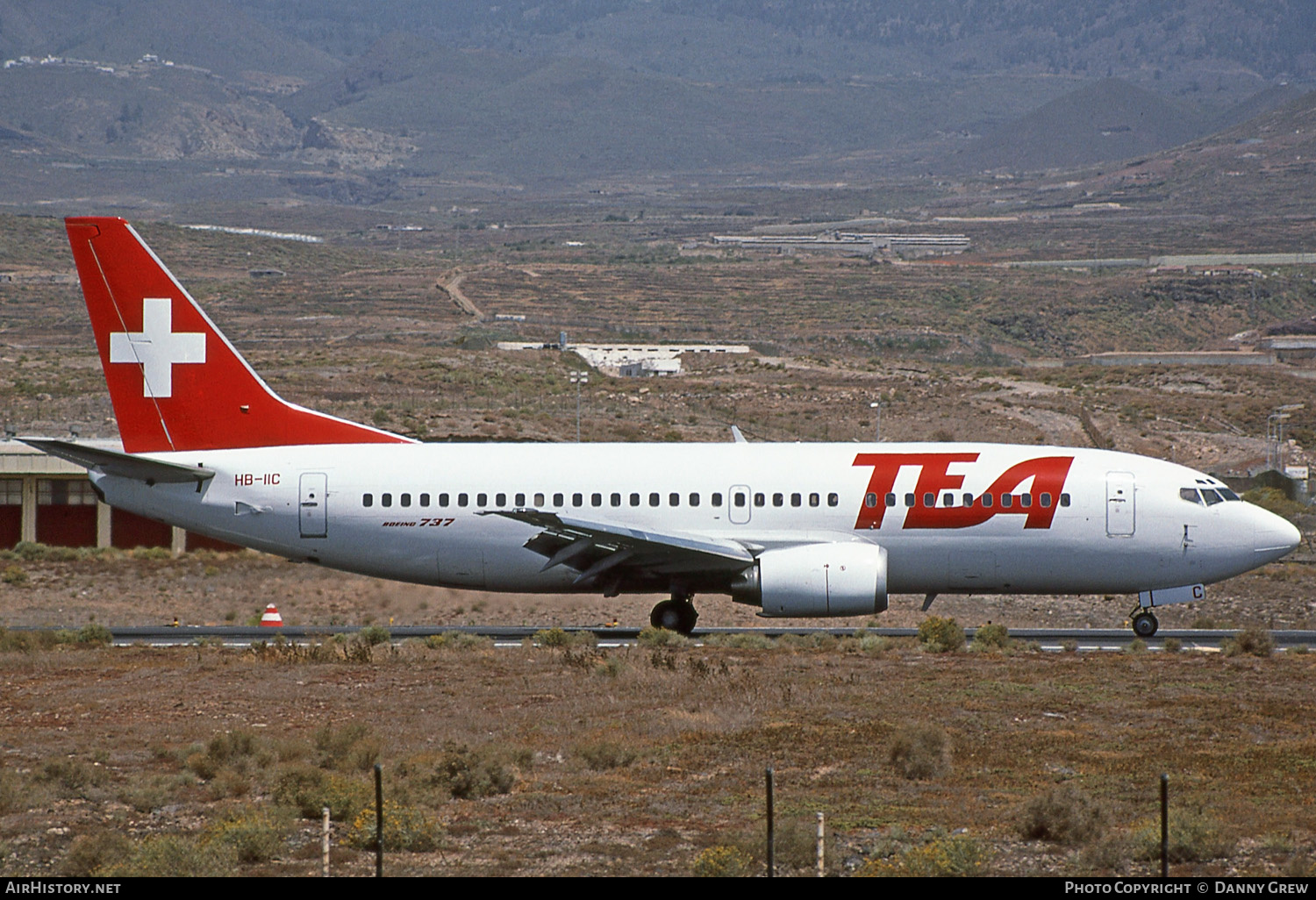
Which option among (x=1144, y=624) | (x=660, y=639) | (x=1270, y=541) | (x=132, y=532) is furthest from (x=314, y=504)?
(x=132, y=532)

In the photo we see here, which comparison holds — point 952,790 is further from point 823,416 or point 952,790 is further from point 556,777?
point 823,416

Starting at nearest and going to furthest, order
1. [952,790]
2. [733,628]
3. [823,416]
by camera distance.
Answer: [952,790], [733,628], [823,416]

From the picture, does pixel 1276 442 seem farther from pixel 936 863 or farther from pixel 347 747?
pixel 936 863

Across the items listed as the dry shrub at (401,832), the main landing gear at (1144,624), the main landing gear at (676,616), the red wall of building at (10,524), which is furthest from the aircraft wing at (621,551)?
the red wall of building at (10,524)

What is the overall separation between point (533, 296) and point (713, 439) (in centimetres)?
9666

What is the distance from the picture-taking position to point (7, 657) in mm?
30188

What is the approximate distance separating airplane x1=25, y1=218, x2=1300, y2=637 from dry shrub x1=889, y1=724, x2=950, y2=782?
934 centimetres

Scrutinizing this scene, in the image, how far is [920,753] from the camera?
20625 mm

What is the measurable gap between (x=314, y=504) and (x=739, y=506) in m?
8.31

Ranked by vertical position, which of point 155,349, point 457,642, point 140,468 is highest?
point 155,349

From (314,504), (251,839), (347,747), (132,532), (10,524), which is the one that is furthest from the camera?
(10,524)

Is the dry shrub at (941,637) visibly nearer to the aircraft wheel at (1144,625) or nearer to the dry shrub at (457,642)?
the aircraft wheel at (1144,625)

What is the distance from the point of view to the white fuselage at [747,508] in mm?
31375

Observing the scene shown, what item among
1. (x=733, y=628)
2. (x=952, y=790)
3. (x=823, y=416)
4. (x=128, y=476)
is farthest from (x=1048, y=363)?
(x=952, y=790)
